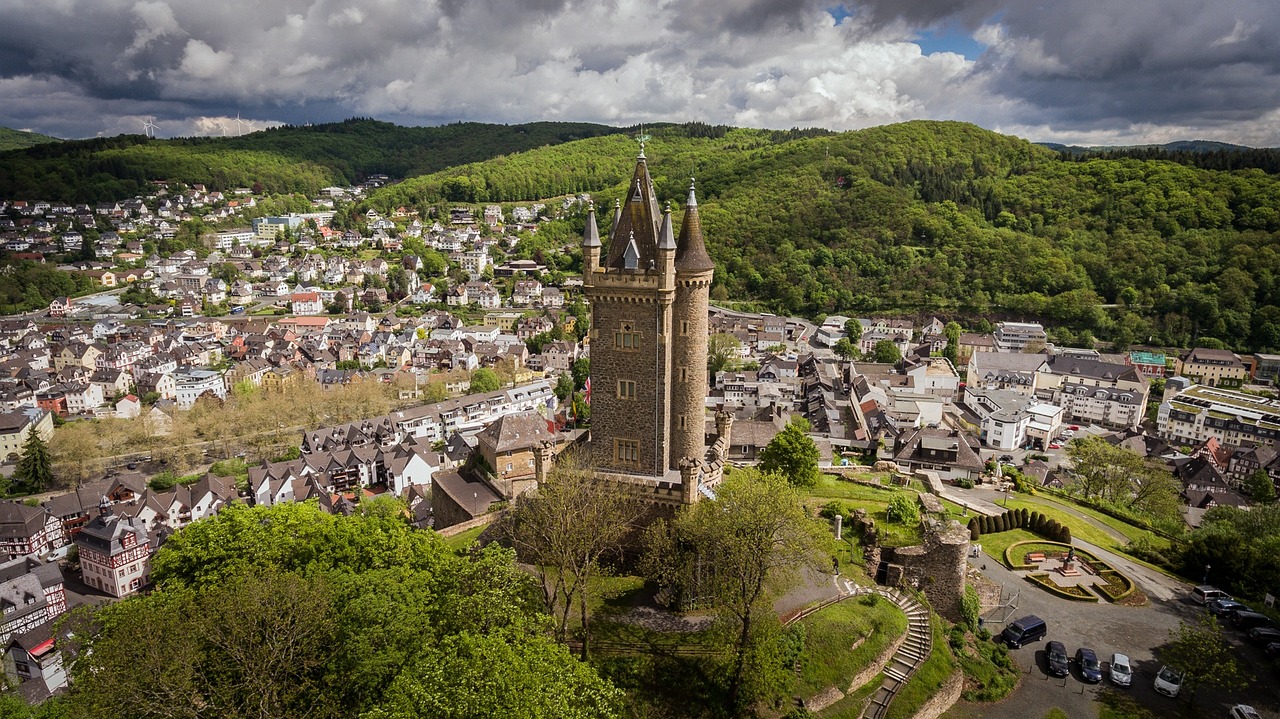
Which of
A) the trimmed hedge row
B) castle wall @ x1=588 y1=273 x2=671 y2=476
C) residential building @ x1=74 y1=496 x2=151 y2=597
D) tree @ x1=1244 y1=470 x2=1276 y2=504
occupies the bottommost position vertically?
residential building @ x1=74 y1=496 x2=151 y2=597

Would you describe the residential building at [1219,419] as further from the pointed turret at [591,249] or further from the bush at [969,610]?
the pointed turret at [591,249]

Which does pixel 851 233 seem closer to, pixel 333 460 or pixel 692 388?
pixel 333 460

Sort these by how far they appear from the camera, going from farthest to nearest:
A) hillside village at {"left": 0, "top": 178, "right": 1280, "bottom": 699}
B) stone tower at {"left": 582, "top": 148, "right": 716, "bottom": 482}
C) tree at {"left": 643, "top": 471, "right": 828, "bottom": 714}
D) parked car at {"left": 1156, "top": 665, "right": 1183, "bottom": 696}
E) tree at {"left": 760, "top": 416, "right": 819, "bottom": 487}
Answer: hillside village at {"left": 0, "top": 178, "right": 1280, "bottom": 699}
tree at {"left": 760, "top": 416, "right": 819, "bottom": 487}
stone tower at {"left": 582, "top": 148, "right": 716, "bottom": 482}
parked car at {"left": 1156, "top": 665, "right": 1183, "bottom": 696}
tree at {"left": 643, "top": 471, "right": 828, "bottom": 714}

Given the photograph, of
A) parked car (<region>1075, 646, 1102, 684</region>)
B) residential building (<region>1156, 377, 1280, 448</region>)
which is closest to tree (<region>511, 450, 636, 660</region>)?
parked car (<region>1075, 646, 1102, 684</region>)

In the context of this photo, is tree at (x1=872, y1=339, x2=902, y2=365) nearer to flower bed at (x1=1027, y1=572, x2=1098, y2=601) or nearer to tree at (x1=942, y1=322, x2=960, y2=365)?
tree at (x1=942, y1=322, x2=960, y2=365)

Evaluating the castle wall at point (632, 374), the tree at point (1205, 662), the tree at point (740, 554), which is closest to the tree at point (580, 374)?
the castle wall at point (632, 374)

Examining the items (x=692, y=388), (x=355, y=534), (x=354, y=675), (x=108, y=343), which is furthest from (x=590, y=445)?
(x=108, y=343)

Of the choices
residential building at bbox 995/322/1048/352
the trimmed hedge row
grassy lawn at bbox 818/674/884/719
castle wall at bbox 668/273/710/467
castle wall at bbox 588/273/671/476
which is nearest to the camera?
grassy lawn at bbox 818/674/884/719
